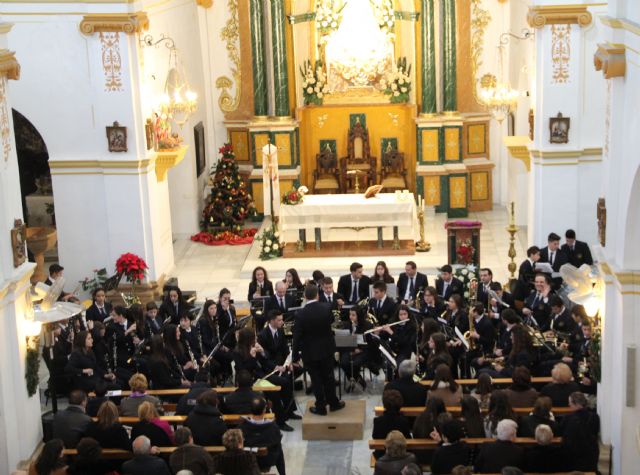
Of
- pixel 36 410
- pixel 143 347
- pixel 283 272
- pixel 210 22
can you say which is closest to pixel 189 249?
pixel 283 272

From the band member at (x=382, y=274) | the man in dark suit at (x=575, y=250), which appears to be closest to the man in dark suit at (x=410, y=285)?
the band member at (x=382, y=274)

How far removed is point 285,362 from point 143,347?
202cm

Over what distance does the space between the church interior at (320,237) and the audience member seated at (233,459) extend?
0.02m

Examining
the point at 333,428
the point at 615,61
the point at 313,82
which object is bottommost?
the point at 333,428

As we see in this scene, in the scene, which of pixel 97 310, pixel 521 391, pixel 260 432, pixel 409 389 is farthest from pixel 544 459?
pixel 97 310

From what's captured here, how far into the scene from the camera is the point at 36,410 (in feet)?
45.4

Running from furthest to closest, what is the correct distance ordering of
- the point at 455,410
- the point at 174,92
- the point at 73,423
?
the point at 174,92 → the point at 455,410 → the point at 73,423

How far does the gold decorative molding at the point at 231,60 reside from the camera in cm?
2545

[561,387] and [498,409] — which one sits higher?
[498,409]

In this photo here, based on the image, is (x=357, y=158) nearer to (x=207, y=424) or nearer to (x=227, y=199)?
(x=227, y=199)

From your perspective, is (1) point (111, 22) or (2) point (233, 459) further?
(1) point (111, 22)

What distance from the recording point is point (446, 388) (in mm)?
12836

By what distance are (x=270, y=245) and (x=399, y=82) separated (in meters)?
5.54

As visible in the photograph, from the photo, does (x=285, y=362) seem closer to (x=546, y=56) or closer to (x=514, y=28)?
(x=546, y=56)
